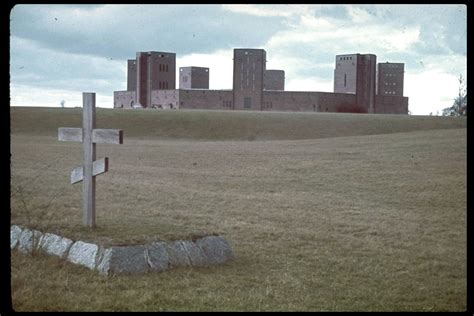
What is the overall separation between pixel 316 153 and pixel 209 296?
18.3 meters

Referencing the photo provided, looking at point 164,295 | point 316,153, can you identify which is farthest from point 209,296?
point 316,153

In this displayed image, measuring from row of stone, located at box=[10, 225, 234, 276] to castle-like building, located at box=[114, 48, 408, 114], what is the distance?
5854 cm

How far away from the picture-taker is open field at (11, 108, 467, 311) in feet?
22.3

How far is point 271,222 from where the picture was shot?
38.1 ft

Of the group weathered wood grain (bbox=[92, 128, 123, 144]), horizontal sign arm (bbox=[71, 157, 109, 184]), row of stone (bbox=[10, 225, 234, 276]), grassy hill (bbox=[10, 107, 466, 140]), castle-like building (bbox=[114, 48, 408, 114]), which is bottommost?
row of stone (bbox=[10, 225, 234, 276])

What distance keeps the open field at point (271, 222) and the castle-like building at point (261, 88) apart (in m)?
40.7

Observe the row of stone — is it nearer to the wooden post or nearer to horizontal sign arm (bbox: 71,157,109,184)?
the wooden post

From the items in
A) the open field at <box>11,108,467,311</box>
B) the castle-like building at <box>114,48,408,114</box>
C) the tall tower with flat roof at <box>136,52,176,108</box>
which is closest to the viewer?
the open field at <box>11,108,467,311</box>

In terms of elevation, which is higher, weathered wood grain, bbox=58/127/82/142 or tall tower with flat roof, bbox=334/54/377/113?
tall tower with flat roof, bbox=334/54/377/113

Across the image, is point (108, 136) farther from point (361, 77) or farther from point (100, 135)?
point (361, 77)

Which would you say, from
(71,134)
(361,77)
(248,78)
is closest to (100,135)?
(71,134)

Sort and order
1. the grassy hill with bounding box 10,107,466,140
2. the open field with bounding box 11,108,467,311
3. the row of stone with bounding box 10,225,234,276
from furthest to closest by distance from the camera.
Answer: the grassy hill with bounding box 10,107,466,140, the row of stone with bounding box 10,225,234,276, the open field with bounding box 11,108,467,311

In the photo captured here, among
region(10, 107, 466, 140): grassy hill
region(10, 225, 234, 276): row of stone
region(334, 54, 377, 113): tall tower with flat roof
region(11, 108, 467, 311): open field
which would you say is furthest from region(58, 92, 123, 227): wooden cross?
region(334, 54, 377, 113): tall tower with flat roof

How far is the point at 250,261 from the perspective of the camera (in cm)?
855
